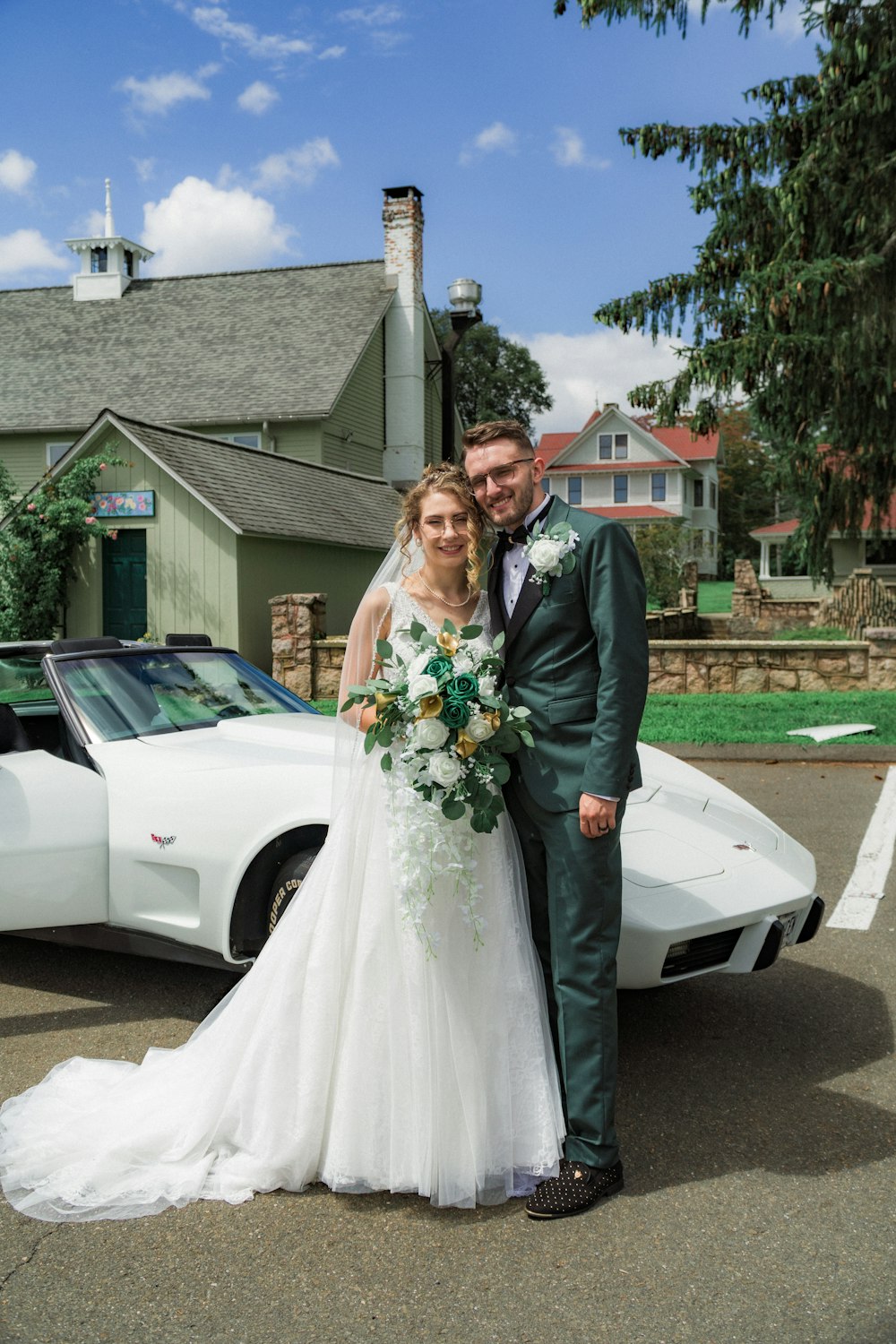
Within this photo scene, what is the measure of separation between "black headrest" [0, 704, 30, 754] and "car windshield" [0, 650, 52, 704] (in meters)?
0.31

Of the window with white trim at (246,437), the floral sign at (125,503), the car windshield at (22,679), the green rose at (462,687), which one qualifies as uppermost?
the window with white trim at (246,437)

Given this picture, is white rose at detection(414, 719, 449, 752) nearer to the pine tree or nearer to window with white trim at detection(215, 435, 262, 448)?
the pine tree

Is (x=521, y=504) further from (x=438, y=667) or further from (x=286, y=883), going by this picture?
(x=286, y=883)

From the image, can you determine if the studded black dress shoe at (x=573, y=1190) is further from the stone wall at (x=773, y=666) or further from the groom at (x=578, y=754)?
the stone wall at (x=773, y=666)

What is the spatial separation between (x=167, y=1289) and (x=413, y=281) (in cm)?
2670

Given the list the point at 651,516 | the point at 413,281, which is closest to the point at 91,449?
the point at 413,281

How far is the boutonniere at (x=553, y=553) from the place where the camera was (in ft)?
9.94

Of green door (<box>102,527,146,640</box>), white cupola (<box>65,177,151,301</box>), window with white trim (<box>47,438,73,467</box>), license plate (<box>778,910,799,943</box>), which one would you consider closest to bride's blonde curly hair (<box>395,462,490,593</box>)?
license plate (<box>778,910,799,943</box>)

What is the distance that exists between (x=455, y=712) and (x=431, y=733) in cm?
8

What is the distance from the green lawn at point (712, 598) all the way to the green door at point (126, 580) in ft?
60.5

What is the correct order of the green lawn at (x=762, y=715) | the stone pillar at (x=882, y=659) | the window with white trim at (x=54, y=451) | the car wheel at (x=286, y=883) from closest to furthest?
the car wheel at (x=286, y=883) < the green lawn at (x=762, y=715) < the stone pillar at (x=882, y=659) < the window with white trim at (x=54, y=451)

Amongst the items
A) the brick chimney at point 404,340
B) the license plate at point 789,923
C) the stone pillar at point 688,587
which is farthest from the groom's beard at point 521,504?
the brick chimney at point 404,340

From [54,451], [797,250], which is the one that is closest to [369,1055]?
[797,250]

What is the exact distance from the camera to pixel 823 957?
194 inches
